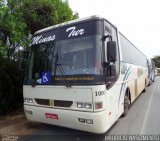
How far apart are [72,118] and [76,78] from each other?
930mm

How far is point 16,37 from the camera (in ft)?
24.8

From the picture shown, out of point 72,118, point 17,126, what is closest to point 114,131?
point 72,118

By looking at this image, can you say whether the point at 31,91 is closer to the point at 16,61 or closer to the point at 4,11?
the point at 4,11

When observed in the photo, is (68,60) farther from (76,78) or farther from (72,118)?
(72,118)

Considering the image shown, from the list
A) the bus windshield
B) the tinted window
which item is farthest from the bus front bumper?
the tinted window

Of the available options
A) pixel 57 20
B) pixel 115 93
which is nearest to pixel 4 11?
pixel 57 20

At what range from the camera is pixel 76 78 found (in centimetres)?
460

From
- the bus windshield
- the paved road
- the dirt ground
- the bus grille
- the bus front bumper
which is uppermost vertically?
the bus windshield

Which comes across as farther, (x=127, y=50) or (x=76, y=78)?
(x=127, y=50)

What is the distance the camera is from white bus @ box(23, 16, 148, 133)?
4.44 meters

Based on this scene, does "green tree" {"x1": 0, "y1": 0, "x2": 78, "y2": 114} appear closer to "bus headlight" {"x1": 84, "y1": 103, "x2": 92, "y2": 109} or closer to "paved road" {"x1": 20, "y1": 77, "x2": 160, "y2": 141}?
"paved road" {"x1": 20, "y1": 77, "x2": 160, "y2": 141}

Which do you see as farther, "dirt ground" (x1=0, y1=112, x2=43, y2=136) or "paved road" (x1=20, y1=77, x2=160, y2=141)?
"dirt ground" (x1=0, y1=112, x2=43, y2=136)

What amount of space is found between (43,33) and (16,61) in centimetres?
394

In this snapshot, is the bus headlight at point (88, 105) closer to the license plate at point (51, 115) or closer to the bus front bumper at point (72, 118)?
the bus front bumper at point (72, 118)
